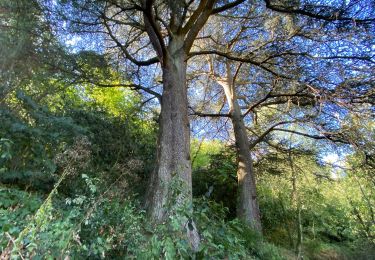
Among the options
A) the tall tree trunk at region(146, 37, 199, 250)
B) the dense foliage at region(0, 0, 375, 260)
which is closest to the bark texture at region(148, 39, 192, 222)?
the tall tree trunk at region(146, 37, 199, 250)

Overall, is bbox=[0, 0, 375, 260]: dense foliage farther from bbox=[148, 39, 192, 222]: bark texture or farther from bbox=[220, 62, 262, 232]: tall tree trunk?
bbox=[220, 62, 262, 232]: tall tree trunk

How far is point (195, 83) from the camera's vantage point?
10398 mm

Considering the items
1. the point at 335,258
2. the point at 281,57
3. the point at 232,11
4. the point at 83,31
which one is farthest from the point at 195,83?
the point at 335,258

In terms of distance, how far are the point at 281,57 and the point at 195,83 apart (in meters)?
3.91

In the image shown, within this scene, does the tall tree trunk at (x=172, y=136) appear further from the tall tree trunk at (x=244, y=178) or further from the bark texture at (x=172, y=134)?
the tall tree trunk at (x=244, y=178)

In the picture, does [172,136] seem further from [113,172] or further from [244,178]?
[244,178]

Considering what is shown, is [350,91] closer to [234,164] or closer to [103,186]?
[234,164]

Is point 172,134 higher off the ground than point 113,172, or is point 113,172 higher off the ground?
point 172,134

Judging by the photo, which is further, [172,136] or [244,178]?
[244,178]

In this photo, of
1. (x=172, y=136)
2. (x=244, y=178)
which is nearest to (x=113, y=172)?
(x=172, y=136)

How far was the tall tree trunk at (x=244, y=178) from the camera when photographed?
7438 millimetres

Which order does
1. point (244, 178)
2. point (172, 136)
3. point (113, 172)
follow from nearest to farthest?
point (172, 136) → point (113, 172) → point (244, 178)

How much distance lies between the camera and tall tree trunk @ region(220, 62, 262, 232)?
7.44 m

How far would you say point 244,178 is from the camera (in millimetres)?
7867
